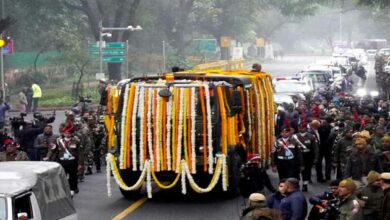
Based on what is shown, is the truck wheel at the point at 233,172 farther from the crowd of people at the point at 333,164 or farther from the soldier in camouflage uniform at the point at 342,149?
the soldier in camouflage uniform at the point at 342,149

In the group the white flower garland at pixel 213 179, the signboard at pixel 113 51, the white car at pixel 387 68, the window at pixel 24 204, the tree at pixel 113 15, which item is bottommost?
the white flower garland at pixel 213 179

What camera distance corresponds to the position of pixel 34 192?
12.3m

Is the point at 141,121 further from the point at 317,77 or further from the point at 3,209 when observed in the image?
the point at 317,77

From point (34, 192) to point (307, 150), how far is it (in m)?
9.91

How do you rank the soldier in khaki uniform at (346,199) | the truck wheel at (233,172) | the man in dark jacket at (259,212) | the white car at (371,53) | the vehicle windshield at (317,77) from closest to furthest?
the man in dark jacket at (259,212)
the soldier in khaki uniform at (346,199)
the truck wheel at (233,172)
the vehicle windshield at (317,77)
the white car at (371,53)

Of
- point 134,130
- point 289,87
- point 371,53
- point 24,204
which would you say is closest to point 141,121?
point 134,130

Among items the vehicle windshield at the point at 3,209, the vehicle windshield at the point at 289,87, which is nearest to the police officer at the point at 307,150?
the vehicle windshield at the point at 3,209

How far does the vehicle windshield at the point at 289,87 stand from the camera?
40000 mm

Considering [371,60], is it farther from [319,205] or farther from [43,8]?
[319,205]

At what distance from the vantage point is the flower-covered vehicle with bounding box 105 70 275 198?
62.2 ft

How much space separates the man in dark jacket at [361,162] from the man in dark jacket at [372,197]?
4275mm

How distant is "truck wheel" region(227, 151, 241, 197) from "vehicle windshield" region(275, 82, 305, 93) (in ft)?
64.8

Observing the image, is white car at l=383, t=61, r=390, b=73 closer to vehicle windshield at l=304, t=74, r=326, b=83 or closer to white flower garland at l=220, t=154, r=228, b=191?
vehicle windshield at l=304, t=74, r=326, b=83

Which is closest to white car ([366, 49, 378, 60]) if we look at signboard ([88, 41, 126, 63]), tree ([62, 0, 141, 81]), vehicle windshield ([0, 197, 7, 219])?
tree ([62, 0, 141, 81])
